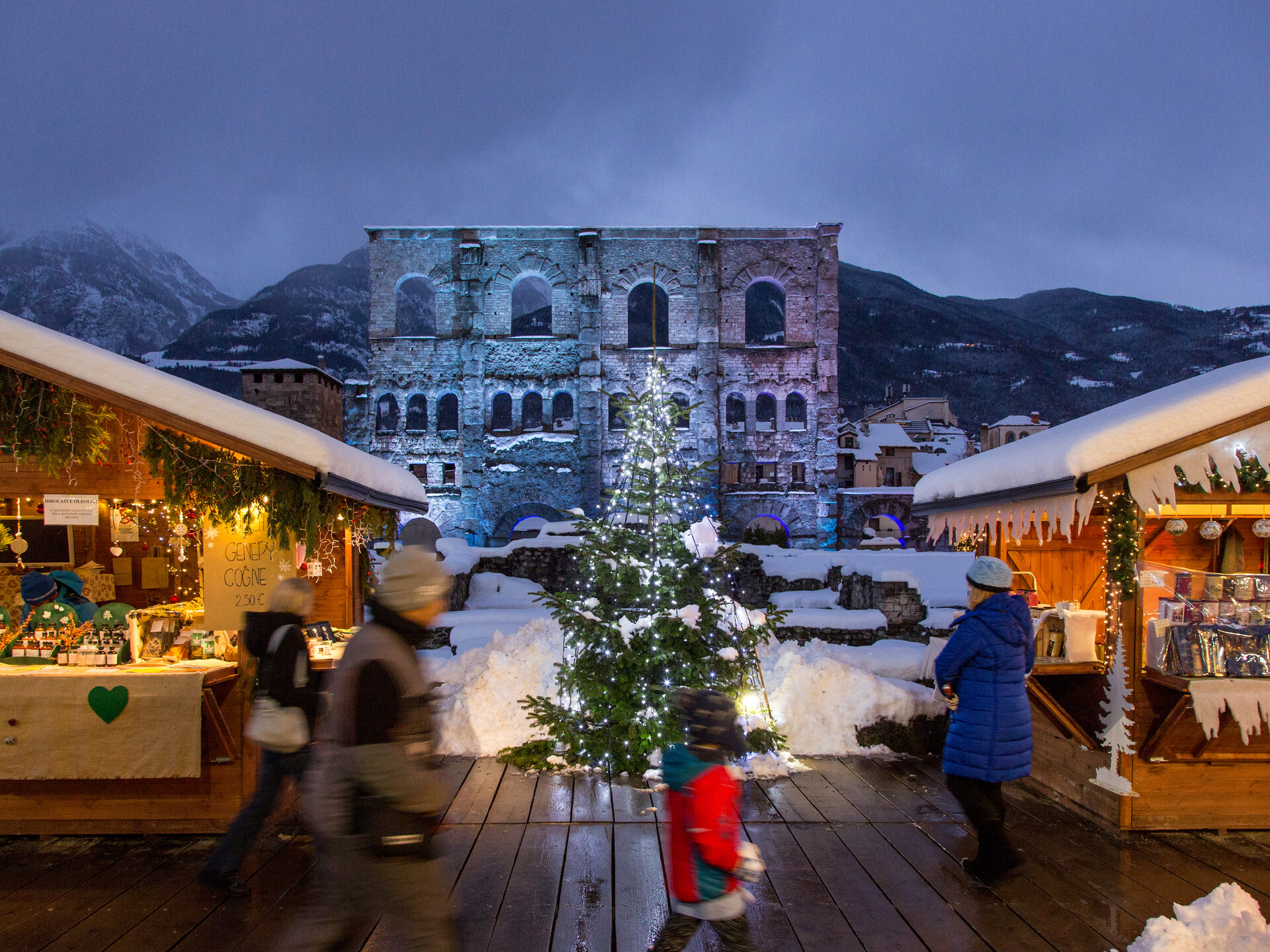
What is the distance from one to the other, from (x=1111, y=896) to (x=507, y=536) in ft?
90.7

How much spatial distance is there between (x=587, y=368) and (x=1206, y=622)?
26610 millimetres

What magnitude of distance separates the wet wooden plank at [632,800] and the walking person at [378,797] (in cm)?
270

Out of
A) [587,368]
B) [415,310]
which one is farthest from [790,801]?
[415,310]

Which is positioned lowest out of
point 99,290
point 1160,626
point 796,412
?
point 1160,626

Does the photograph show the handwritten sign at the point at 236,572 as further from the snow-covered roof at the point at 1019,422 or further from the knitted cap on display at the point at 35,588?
the snow-covered roof at the point at 1019,422

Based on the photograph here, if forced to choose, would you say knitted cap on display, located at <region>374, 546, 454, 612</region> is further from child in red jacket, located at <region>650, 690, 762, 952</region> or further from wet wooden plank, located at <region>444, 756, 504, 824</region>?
wet wooden plank, located at <region>444, 756, 504, 824</region>


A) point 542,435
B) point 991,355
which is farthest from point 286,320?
point 991,355

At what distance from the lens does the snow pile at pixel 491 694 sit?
22.4 feet

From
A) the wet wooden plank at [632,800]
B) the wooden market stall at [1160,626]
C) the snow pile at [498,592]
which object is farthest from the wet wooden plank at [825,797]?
the snow pile at [498,592]

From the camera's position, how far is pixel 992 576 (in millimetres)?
4332

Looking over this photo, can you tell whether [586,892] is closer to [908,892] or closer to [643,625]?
[908,892]

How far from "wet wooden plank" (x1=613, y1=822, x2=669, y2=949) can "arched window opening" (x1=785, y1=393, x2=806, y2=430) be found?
88.7 ft

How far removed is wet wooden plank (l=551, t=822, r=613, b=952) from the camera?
12.1 feet

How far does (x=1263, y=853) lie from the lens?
15.4 ft
